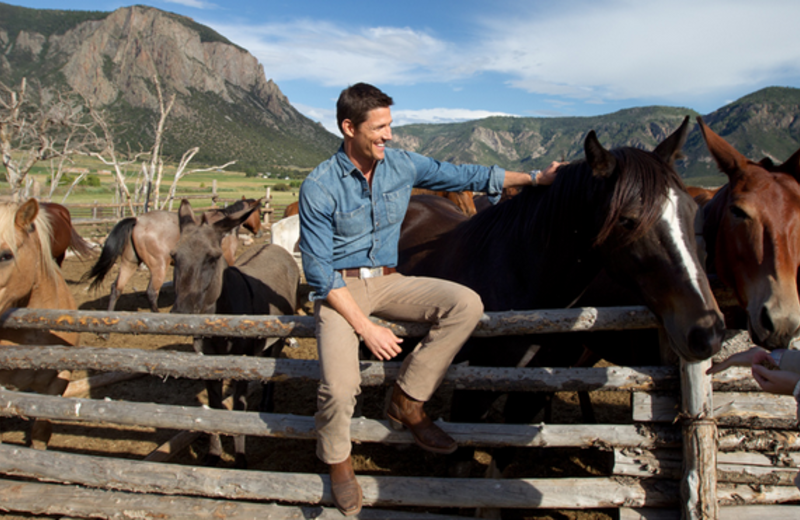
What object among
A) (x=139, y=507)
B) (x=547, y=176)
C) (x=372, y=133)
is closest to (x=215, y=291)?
(x=139, y=507)

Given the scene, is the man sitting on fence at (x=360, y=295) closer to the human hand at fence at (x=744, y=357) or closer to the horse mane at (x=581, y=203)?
the horse mane at (x=581, y=203)

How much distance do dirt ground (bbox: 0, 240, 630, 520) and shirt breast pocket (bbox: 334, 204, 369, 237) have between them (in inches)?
80.1

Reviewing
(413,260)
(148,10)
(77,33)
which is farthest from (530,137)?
(413,260)

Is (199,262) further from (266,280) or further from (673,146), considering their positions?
(673,146)

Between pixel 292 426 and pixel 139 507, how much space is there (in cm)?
111

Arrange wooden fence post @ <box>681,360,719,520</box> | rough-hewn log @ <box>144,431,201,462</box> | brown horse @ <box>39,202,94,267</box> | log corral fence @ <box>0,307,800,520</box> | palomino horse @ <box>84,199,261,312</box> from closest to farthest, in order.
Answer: wooden fence post @ <box>681,360,719,520</box> → log corral fence @ <box>0,307,800,520</box> → rough-hewn log @ <box>144,431,201,462</box> → brown horse @ <box>39,202,94,267</box> → palomino horse @ <box>84,199,261,312</box>

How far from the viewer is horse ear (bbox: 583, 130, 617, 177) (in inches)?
74.2

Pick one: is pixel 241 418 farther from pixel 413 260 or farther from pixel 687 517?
pixel 687 517

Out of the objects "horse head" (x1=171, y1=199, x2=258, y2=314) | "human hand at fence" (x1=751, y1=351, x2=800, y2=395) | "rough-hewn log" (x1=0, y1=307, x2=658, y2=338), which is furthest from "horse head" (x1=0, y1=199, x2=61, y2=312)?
"human hand at fence" (x1=751, y1=351, x2=800, y2=395)

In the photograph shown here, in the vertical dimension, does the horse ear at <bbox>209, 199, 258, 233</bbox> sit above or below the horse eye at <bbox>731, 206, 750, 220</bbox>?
below

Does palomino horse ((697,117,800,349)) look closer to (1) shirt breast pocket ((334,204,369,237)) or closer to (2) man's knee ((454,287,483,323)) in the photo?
(2) man's knee ((454,287,483,323))

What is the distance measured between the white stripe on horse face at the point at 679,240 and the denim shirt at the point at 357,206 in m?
0.97

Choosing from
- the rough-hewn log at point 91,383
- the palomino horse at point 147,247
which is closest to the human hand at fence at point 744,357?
the rough-hewn log at point 91,383

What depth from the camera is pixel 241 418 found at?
8.79 feet
